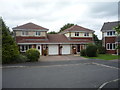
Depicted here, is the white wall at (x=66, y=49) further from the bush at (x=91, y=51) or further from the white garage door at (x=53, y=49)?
the bush at (x=91, y=51)

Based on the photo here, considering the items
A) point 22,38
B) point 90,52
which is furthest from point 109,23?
point 22,38

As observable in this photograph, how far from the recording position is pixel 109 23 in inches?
1441

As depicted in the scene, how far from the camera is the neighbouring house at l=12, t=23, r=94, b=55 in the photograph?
→ 99.7ft

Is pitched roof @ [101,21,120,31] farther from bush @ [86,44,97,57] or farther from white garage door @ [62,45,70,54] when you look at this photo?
white garage door @ [62,45,70,54]

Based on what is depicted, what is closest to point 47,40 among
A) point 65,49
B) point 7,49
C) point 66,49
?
point 65,49

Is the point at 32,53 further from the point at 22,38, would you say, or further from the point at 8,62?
the point at 22,38

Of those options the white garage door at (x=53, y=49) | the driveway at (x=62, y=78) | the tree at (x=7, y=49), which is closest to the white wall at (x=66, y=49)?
the white garage door at (x=53, y=49)

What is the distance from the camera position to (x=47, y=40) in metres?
32.3

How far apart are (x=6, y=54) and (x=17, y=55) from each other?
1.60 metres

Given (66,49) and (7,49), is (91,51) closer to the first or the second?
(66,49)

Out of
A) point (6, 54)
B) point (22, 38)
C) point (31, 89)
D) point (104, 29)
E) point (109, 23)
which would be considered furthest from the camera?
point (109, 23)

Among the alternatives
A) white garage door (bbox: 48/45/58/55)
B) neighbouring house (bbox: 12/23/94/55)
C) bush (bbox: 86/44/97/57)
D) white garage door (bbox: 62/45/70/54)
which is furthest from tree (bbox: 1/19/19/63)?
white garage door (bbox: 62/45/70/54)

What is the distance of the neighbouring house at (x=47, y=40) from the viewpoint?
30.4m

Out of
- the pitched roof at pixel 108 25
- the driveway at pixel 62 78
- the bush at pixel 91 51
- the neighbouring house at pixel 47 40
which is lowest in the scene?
the driveway at pixel 62 78
